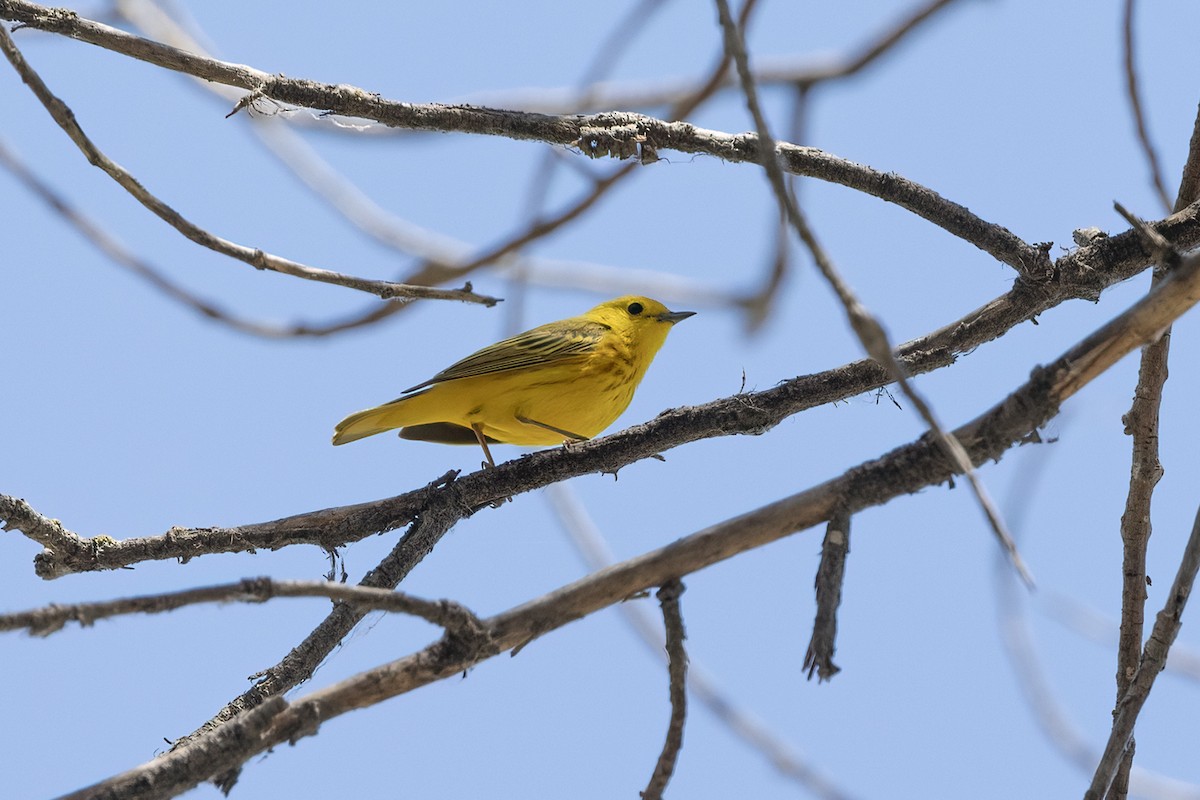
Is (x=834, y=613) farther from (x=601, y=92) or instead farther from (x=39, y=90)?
(x=601, y=92)

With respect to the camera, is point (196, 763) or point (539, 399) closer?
point (196, 763)

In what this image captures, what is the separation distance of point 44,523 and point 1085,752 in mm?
3181

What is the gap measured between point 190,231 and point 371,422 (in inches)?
97.8

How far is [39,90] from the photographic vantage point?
9.71 ft

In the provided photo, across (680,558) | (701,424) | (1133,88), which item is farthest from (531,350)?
(680,558)

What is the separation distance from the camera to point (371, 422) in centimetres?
544

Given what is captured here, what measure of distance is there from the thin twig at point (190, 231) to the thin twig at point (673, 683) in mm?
1344

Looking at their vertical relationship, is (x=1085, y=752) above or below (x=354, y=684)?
above

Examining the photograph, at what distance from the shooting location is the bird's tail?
531cm

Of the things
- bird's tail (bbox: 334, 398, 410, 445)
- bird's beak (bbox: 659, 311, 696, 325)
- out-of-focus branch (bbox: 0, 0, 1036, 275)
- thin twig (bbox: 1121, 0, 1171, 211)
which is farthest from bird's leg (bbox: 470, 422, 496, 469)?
thin twig (bbox: 1121, 0, 1171, 211)

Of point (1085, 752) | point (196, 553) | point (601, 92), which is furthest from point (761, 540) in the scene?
point (601, 92)

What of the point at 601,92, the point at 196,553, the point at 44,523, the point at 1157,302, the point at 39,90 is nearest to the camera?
the point at 1157,302

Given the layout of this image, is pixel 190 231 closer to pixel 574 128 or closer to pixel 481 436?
pixel 574 128

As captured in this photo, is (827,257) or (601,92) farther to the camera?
(601,92)
